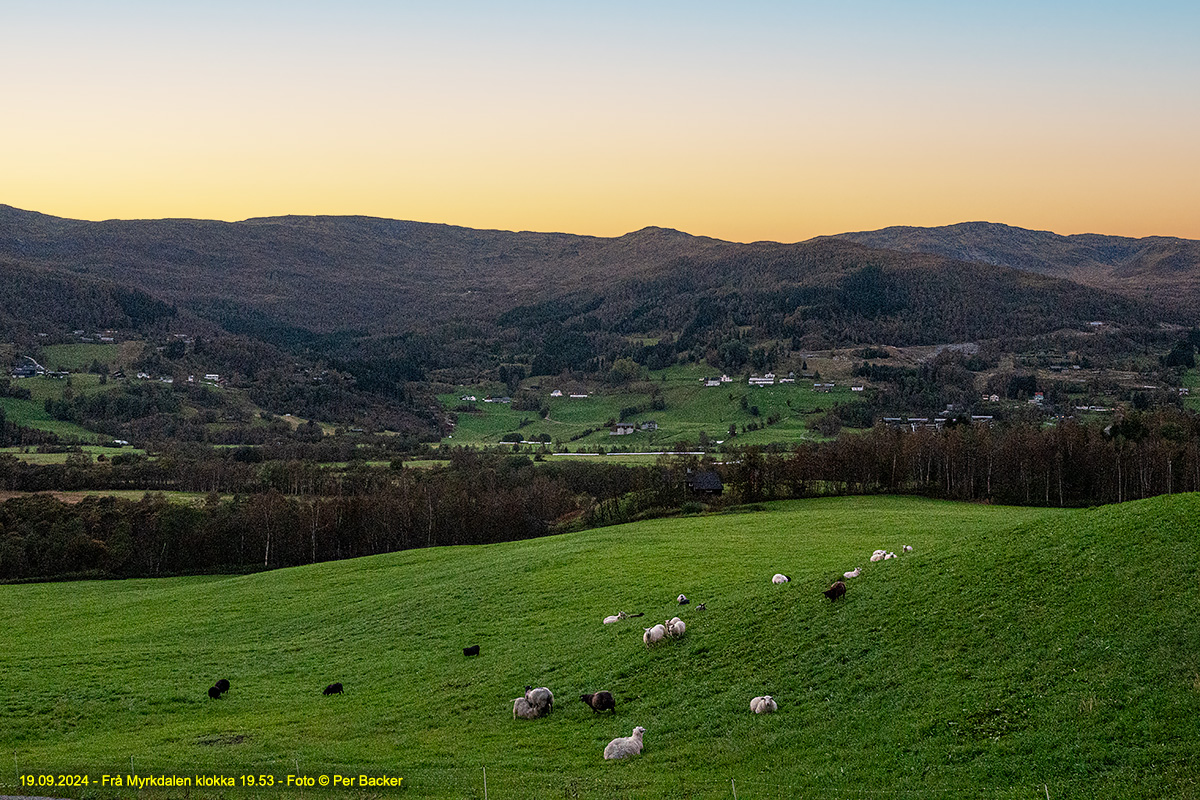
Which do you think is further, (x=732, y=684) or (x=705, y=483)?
(x=705, y=483)

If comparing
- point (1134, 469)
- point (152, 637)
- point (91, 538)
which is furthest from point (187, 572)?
point (1134, 469)

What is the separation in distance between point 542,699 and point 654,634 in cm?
515

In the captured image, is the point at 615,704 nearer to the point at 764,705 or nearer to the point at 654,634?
the point at 654,634

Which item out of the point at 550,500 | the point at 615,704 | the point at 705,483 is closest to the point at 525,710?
the point at 615,704

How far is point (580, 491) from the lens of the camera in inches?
5010

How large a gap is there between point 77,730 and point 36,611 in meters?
36.5

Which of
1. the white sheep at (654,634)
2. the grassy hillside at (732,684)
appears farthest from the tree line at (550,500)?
the white sheep at (654,634)

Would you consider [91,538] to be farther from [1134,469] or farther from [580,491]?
[1134,469]

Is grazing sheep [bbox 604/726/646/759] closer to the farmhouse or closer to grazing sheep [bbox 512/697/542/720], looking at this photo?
grazing sheep [bbox 512/697/542/720]

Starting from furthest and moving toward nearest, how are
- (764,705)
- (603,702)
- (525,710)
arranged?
(525,710) → (603,702) → (764,705)

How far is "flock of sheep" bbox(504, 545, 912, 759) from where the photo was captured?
22047 millimetres

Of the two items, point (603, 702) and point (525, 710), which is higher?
point (603, 702)

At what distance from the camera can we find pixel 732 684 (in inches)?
982

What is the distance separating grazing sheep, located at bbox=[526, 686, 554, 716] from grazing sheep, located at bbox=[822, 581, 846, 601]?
9493 mm
